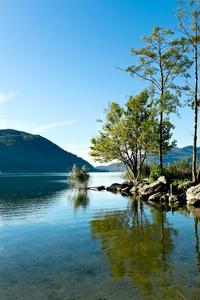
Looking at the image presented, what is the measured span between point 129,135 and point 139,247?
28.3 m

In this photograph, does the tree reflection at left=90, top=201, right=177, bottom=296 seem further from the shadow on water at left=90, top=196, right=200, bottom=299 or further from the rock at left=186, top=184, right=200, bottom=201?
the rock at left=186, top=184, right=200, bottom=201

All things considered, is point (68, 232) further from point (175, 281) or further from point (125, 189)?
point (125, 189)

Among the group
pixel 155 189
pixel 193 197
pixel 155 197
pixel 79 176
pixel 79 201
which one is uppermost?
pixel 79 176

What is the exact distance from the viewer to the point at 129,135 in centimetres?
3700

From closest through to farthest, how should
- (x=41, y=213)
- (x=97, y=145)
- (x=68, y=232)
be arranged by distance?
(x=68, y=232) < (x=41, y=213) < (x=97, y=145)

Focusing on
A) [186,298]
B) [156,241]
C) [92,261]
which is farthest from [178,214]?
[186,298]

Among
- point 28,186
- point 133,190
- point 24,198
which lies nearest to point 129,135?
point 133,190

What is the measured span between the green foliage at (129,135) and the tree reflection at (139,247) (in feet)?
65.6

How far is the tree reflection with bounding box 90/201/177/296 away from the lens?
6.89 metres

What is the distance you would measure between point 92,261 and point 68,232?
15.7 feet

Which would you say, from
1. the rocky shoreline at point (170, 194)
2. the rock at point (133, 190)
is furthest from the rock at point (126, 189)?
the rocky shoreline at point (170, 194)

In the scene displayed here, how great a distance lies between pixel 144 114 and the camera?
3666 cm

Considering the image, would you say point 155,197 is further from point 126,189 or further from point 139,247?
point 139,247

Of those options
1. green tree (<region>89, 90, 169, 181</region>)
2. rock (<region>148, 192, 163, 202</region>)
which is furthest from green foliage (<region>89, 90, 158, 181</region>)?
rock (<region>148, 192, 163, 202</region>)
